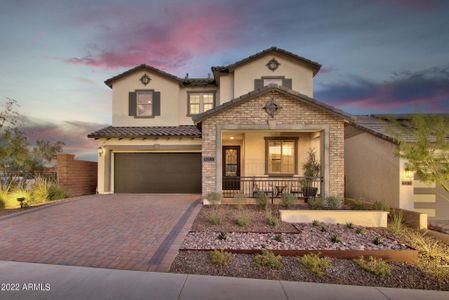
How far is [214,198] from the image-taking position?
388 inches

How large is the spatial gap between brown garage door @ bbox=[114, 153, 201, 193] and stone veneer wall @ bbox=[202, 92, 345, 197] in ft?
14.4

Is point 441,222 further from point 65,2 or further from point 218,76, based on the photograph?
point 65,2

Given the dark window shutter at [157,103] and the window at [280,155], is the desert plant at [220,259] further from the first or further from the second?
the dark window shutter at [157,103]

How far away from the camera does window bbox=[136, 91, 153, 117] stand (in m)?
15.5

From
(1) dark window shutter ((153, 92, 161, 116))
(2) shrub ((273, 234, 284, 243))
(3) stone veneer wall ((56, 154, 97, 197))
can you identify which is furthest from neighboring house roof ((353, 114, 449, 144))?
(3) stone veneer wall ((56, 154, 97, 197))

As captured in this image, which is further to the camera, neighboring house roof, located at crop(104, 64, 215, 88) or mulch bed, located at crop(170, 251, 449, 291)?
neighboring house roof, located at crop(104, 64, 215, 88)

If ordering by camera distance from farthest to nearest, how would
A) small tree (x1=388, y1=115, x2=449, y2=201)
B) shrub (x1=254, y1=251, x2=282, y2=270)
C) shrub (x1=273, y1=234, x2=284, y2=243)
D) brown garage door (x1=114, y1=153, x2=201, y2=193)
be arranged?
1. brown garage door (x1=114, y1=153, x2=201, y2=193)
2. small tree (x1=388, y1=115, x2=449, y2=201)
3. shrub (x1=273, y1=234, x2=284, y2=243)
4. shrub (x1=254, y1=251, x2=282, y2=270)

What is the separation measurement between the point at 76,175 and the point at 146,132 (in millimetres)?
4797

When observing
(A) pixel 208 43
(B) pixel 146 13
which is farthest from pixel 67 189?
(A) pixel 208 43

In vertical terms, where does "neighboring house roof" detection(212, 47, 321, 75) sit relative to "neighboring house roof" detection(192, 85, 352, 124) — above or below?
above

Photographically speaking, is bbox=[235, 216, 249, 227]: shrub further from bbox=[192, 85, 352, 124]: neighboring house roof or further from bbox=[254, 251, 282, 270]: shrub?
bbox=[192, 85, 352, 124]: neighboring house roof

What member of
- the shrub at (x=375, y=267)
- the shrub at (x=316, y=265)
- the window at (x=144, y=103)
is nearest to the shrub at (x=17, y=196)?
the window at (x=144, y=103)

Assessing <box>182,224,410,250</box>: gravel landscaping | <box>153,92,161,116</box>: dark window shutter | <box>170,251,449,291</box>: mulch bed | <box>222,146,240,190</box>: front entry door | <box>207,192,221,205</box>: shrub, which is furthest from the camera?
<box>153,92,161,116</box>: dark window shutter

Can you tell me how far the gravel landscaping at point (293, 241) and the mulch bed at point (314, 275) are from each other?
0.66m
